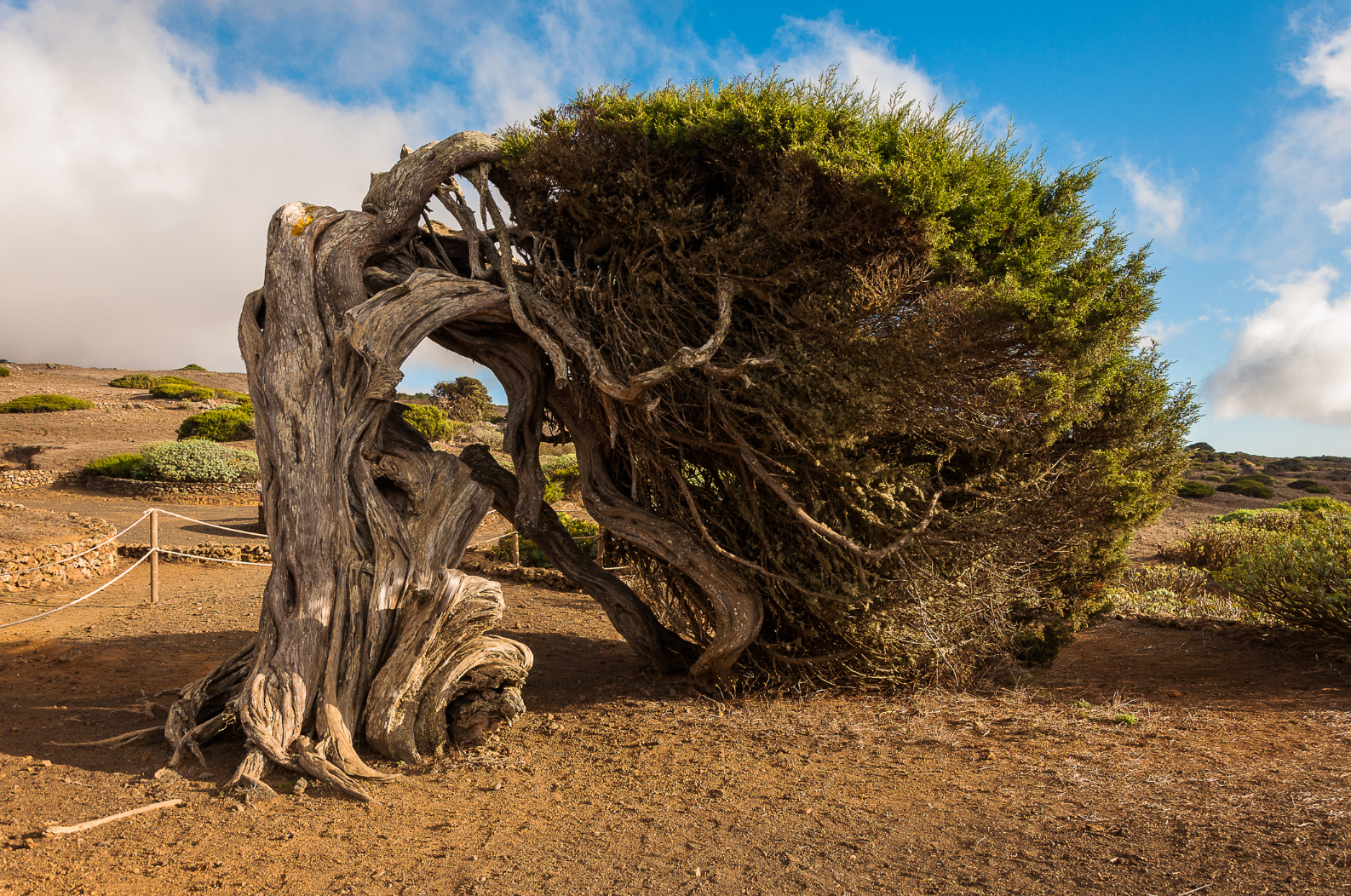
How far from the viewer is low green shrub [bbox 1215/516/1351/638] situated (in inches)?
278

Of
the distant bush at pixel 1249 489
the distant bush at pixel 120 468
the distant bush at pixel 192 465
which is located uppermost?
the distant bush at pixel 1249 489

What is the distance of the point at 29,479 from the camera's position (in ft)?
68.1

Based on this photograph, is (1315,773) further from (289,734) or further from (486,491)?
(289,734)

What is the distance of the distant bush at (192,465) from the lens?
19.4m

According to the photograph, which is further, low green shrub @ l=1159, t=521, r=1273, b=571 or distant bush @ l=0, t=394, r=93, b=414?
distant bush @ l=0, t=394, r=93, b=414

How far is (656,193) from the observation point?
17.4ft

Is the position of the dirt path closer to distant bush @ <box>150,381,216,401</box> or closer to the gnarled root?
the gnarled root

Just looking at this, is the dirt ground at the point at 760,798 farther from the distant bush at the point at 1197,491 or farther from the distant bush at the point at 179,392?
the distant bush at the point at 179,392

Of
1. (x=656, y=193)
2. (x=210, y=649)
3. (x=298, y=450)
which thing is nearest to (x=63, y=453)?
(x=210, y=649)

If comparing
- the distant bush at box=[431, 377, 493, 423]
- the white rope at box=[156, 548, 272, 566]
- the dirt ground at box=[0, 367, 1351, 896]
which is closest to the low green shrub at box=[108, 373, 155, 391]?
the distant bush at box=[431, 377, 493, 423]

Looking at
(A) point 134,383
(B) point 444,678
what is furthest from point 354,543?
(A) point 134,383

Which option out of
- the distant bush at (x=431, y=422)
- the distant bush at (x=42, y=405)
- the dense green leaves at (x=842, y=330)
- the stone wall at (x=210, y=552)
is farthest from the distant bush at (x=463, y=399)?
the dense green leaves at (x=842, y=330)

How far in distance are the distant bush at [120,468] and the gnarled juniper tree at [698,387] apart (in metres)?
17.8

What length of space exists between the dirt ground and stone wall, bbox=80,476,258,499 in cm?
1348
